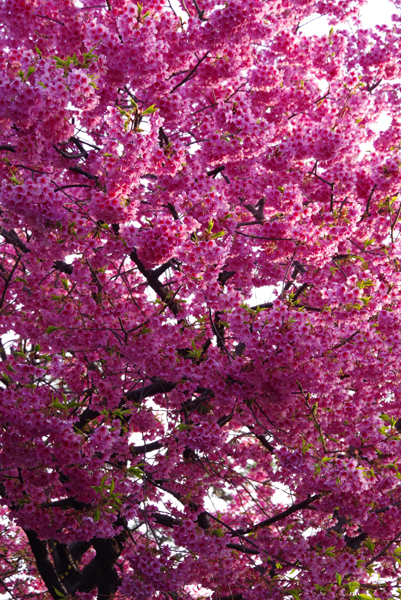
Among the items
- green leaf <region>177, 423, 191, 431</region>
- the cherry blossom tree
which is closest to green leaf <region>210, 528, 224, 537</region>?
the cherry blossom tree

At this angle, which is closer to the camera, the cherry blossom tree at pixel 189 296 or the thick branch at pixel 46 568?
the cherry blossom tree at pixel 189 296

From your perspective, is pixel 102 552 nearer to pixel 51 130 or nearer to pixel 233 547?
pixel 233 547

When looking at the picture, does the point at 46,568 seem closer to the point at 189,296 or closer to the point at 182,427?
the point at 182,427

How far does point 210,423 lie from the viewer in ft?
19.8

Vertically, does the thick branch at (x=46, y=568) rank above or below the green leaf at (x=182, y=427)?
above

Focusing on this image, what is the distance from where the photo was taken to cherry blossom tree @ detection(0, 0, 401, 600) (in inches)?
207

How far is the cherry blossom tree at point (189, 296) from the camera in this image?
5.25m

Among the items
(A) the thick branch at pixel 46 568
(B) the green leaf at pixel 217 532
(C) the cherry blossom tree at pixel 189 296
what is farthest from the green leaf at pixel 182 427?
(A) the thick branch at pixel 46 568

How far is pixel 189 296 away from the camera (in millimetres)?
5555

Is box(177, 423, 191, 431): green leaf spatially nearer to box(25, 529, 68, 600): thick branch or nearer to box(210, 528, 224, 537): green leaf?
box(210, 528, 224, 537): green leaf

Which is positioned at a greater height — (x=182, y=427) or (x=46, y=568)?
(x=46, y=568)

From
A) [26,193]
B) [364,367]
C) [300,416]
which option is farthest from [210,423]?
[26,193]

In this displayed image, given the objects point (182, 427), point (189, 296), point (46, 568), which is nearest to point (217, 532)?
point (182, 427)

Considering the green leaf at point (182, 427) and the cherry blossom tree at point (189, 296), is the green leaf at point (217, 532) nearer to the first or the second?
the cherry blossom tree at point (189, 296)
